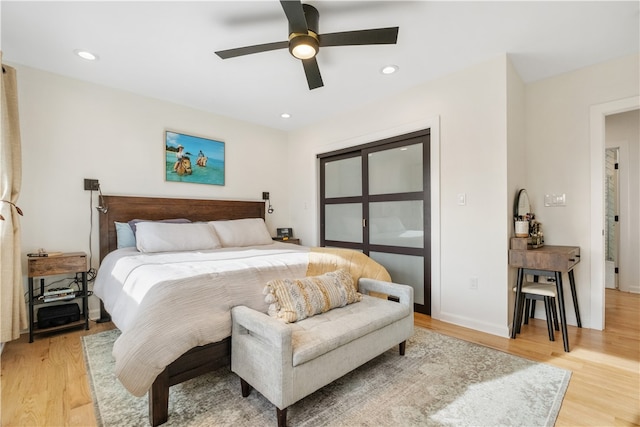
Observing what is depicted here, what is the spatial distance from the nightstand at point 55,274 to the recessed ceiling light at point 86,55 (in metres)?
1.81

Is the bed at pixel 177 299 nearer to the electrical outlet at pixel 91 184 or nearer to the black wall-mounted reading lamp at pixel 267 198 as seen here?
the electrical outlet at pixel 91 184

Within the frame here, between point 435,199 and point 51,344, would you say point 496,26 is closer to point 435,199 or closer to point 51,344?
point 435,199

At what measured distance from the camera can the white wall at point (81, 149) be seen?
110 inches

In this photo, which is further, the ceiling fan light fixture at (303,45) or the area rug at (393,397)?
the ceiling fan light fixture at (303,45)

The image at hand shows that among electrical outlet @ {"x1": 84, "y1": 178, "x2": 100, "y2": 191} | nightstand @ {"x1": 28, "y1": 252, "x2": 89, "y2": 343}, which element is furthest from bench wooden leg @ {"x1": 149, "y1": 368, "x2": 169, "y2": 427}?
electrical outlet @ {"x1": 84, "y1": 178, "x2": 100, "y2": 191}

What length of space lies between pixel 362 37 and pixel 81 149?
121 inches

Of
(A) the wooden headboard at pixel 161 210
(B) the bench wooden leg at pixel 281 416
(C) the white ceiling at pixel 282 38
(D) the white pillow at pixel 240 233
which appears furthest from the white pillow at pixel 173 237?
(B) the bench wooden leg at pixel 281 416

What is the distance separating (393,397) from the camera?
5.68 ft

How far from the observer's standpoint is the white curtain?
2.27 metres

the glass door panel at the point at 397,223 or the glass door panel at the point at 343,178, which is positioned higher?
the glass door panel at the point at 343,178

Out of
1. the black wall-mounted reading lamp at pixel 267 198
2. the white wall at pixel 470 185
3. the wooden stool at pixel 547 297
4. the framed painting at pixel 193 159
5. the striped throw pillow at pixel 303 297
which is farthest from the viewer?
the black wall-mounted reading lamp at pixel 267 198

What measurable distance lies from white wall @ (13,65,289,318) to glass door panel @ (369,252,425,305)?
2515 millimetres

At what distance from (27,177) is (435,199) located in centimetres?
403

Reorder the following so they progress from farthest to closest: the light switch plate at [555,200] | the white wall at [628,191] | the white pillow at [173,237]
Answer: the white wall at [628,191] < the light switch plate at [555,200] < the white pillow at [173,237]
